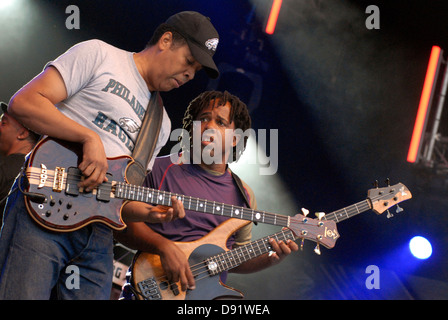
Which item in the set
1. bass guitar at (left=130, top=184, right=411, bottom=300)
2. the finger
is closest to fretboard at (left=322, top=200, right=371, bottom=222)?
bass guitar at (left=130, top=184, right=411, bottom=300)

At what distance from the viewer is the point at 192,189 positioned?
10.2ft

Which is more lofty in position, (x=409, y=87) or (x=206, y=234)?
(x=409, y=87)

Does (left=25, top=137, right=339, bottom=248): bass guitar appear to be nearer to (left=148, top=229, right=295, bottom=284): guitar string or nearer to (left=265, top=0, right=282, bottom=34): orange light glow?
(left=148, top=229, right=295, bottom=284): guitar string

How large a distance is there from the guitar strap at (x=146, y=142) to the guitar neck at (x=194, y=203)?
0.09 meters

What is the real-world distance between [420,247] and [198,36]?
3.58 meters

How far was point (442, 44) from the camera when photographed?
515cm

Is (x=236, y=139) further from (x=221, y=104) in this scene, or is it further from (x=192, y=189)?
(x=192, y=189)

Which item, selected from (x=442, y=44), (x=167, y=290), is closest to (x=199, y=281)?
(x=167, y=290)

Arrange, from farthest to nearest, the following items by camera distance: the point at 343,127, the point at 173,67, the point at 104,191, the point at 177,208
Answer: the point at 343,127 → the point at 173,67 → the point at 177,208 → the point at 104,191

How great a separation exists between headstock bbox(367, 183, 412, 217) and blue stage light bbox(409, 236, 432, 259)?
1.77 m

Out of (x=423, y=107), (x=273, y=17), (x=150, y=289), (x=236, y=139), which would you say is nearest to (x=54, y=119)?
(x=150, y=289)

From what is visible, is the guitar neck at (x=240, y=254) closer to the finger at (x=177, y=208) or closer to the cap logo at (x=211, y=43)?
the finger at (x=177, y=208)
